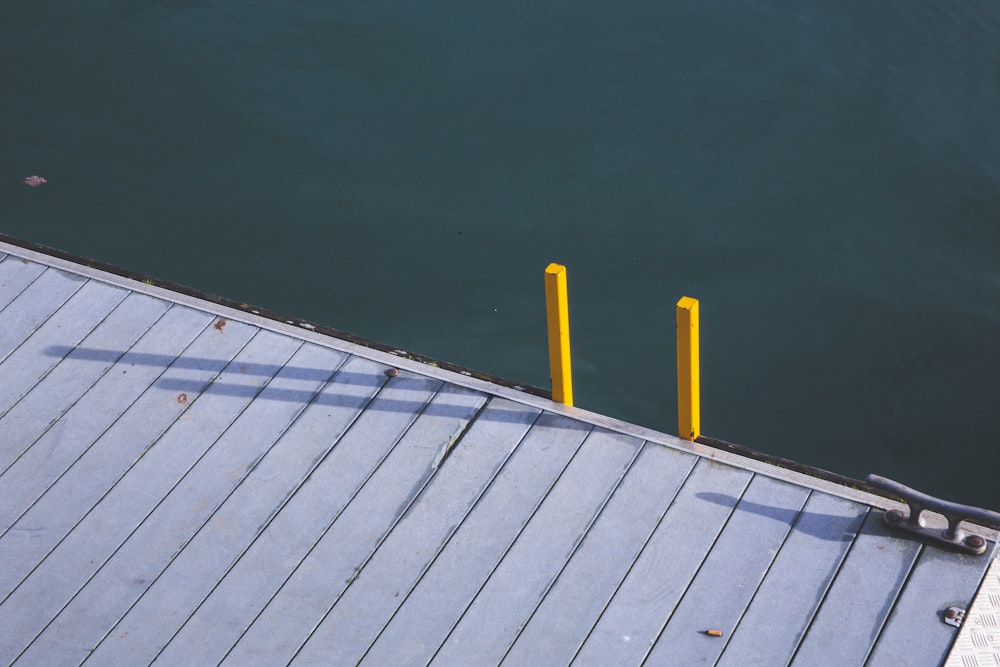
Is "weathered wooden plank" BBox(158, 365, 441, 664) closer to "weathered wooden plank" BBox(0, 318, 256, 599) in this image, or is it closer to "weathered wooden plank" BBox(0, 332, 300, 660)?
"weathered wooden plank" BBox(0, 332, 300, 660)

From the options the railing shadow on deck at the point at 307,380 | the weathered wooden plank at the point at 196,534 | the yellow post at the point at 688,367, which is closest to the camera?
the weathered wooden plank at the point at 196,534

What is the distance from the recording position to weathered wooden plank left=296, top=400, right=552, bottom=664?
5.59 meters

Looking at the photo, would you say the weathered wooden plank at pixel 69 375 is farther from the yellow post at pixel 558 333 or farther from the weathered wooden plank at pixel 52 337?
the yellow post at pixel 558 333

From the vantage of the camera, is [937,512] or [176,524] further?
[176,524]

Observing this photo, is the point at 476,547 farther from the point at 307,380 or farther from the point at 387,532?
the point at 307,380

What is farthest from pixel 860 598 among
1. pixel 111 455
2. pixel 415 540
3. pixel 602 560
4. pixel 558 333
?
pixel 111 455

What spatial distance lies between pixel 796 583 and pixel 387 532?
2.10 meters

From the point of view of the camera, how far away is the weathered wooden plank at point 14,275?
7.69m

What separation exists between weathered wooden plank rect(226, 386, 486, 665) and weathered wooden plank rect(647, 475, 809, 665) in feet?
5.04

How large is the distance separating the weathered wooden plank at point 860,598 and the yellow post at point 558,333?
1.76m

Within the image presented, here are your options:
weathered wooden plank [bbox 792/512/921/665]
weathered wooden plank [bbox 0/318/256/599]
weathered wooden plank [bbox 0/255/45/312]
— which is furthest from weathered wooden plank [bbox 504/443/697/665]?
weathered wooden plank [bbox 0/255/45/312]

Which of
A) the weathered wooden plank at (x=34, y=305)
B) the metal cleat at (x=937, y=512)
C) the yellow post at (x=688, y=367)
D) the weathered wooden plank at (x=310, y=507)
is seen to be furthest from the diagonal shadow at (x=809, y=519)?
the weathered wooden plank at (x=34, y=305)

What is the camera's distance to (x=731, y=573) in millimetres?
5680

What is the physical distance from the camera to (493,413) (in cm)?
665
